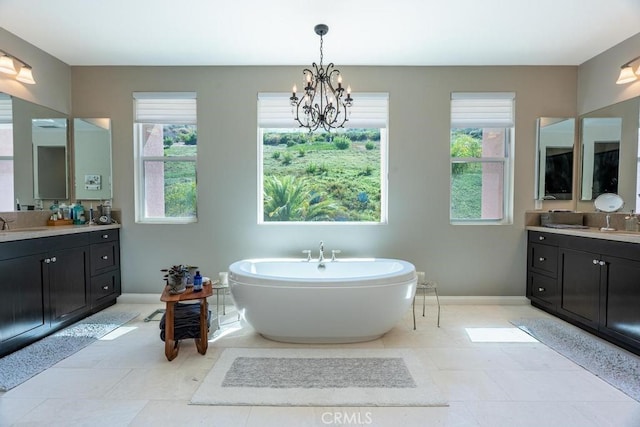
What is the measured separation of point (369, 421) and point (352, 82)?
312 cm

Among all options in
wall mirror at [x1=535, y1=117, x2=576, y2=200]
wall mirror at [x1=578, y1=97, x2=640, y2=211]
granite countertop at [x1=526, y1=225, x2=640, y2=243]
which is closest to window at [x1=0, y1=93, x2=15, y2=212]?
granite countertop at [x1=526, y1=225, x2=640, y2=243]

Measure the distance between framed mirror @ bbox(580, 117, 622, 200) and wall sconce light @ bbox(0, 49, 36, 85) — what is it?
558cm

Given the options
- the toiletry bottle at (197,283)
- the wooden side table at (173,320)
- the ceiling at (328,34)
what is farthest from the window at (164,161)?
the wooden side table at (173,320)

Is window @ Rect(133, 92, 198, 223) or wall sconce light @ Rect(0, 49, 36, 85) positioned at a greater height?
wall sconce light @ Rect(0, 49, 36, 85)

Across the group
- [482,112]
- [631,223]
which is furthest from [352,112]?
[631,223]

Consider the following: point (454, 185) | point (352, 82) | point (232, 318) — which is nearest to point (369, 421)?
point (232, 318)

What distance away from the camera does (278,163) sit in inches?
146

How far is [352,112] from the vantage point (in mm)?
3521

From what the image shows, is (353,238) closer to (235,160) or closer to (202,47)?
(235,160)

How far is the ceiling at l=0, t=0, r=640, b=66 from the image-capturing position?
248cm

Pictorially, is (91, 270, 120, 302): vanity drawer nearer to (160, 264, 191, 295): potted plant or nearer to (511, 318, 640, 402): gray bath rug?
(160, 264, 191, 295): potted plant

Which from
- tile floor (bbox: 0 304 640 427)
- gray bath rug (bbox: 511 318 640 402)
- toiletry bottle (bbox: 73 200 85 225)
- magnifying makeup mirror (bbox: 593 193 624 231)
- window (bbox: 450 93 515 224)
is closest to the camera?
tile floor (bbox: 0 304 640 427)

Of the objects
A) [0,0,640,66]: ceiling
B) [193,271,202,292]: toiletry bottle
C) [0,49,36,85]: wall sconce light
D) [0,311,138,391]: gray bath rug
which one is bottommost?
[0,311,138,391]: gray bath rug

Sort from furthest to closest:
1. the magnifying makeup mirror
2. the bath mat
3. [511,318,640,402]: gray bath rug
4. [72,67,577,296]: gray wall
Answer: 1. [72,67,577,296]: gray wall
2. the magnifying makeup mirror
3. [511,318,640,402]: gray bath rug
4. the bath mat
